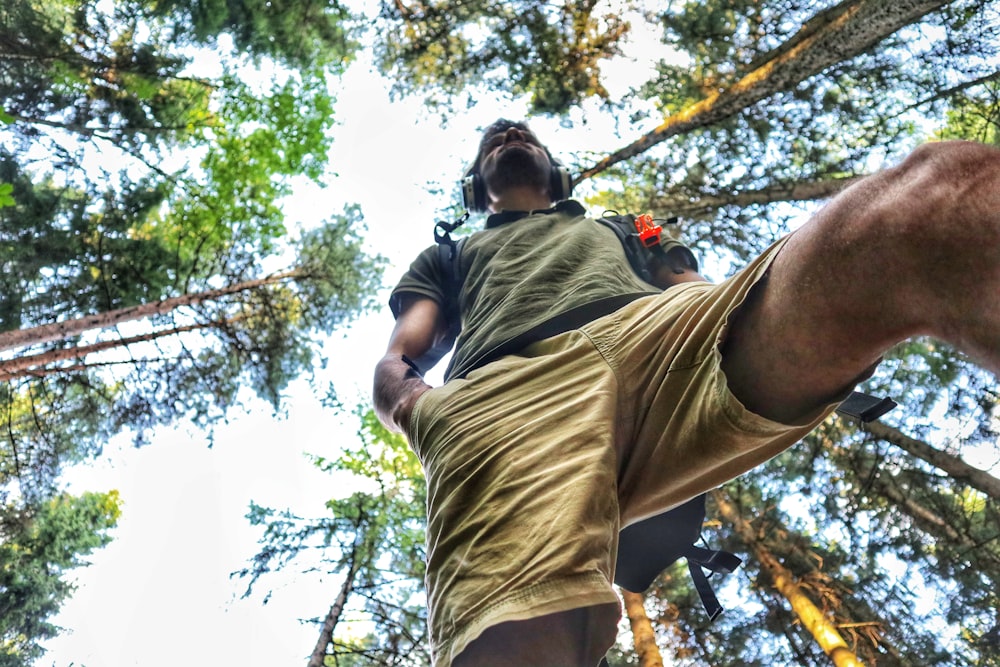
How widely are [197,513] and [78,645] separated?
33230mm

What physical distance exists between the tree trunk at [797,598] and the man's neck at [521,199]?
225 inches

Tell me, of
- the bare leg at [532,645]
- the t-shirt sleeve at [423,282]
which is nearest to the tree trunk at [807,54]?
the t-shirt sleeve at [423,282]

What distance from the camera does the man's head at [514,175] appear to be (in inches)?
152

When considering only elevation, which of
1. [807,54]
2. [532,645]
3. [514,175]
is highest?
[807,54]

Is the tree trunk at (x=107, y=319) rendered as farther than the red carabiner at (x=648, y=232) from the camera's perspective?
Yes

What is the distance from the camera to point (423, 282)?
309 centimetres

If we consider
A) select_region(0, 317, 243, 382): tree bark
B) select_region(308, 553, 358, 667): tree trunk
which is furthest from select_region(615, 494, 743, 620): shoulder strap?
select_region(0, 317, 243, 382): tree bark

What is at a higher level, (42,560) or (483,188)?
(42,560)

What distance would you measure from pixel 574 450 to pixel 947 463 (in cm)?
647

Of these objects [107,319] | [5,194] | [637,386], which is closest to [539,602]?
[637,386]

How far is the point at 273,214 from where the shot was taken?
9.55 meters

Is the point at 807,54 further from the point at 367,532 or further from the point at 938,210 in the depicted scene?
the point at 367,532

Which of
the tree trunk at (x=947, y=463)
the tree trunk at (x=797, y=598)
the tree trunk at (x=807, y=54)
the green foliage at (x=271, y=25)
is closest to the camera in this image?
the tree trunk at (x=807, y=54)

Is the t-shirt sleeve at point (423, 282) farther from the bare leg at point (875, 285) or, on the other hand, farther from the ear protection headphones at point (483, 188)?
the bare leg at point (875, 285)
